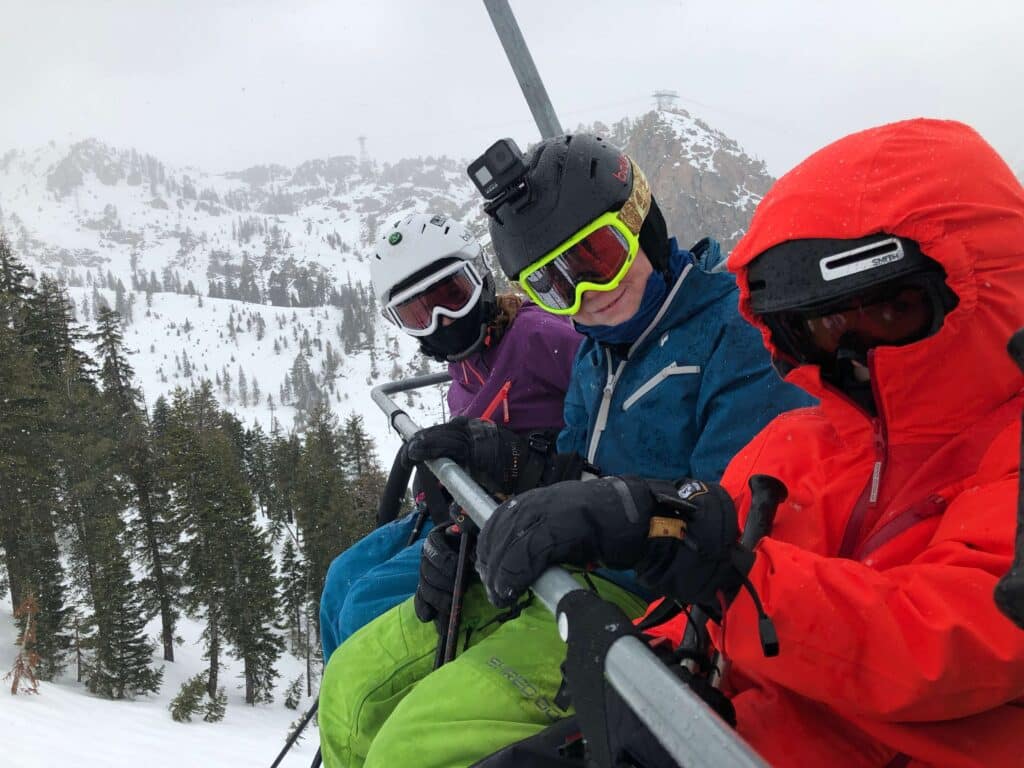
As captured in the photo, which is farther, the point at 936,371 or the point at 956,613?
the point at 936,371

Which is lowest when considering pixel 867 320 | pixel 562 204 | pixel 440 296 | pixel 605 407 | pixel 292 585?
pixel 292 585

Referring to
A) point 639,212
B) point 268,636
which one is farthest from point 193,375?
point 639,212

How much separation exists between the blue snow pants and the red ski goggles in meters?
1.27

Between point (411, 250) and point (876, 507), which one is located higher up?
point (411, 250)

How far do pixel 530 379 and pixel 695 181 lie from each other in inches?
7371

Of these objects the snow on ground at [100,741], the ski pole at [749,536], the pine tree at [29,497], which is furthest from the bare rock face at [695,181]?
the ski pole at [749,536]

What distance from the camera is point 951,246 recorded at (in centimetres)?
154

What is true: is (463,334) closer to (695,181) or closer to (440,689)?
(440,689)

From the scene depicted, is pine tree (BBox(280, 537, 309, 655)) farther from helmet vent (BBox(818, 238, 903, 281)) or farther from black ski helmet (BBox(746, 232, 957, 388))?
helmet vent (BBox(818, 238, 903, 281))

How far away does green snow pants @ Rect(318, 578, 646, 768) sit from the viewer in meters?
2.22

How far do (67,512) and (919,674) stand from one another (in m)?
34.5

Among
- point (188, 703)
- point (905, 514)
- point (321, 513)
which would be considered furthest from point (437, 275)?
point (321, 513)

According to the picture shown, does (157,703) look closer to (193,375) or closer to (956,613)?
(956,613)

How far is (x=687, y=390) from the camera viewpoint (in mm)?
2748
